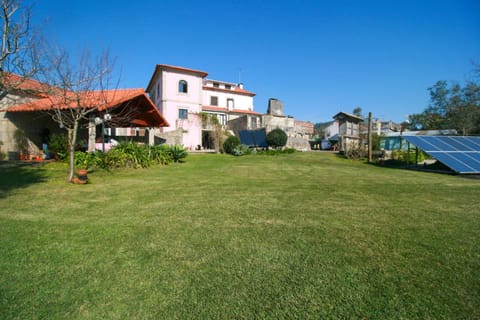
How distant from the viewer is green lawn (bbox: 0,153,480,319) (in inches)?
75.8

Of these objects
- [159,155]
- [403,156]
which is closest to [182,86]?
[159,155]

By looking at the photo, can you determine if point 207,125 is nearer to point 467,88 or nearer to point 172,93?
point 172,93

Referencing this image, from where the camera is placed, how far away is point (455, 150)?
12.4 meters

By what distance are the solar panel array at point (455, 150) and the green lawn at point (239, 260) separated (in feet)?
24.4

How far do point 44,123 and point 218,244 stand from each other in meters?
17.7

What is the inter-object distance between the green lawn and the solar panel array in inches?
293

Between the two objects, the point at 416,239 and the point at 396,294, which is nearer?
the point at 396,294

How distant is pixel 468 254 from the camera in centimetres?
274

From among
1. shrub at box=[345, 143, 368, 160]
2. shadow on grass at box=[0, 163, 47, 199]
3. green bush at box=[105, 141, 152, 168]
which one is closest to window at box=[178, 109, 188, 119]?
green bush at box=[105, 141, 152, 168]

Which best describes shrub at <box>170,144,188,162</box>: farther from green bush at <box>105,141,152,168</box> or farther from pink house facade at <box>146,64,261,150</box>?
pink house facade at <box>146,64,261,150</box>

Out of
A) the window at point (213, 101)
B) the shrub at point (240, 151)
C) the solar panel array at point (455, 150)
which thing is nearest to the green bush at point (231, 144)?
the shrub at point (240, 151)

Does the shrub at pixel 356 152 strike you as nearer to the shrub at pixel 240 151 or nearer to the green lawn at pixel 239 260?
the shrub at pixel 240 151

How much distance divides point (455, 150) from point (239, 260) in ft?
49.2

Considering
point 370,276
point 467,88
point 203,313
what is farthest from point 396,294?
point 467,88
